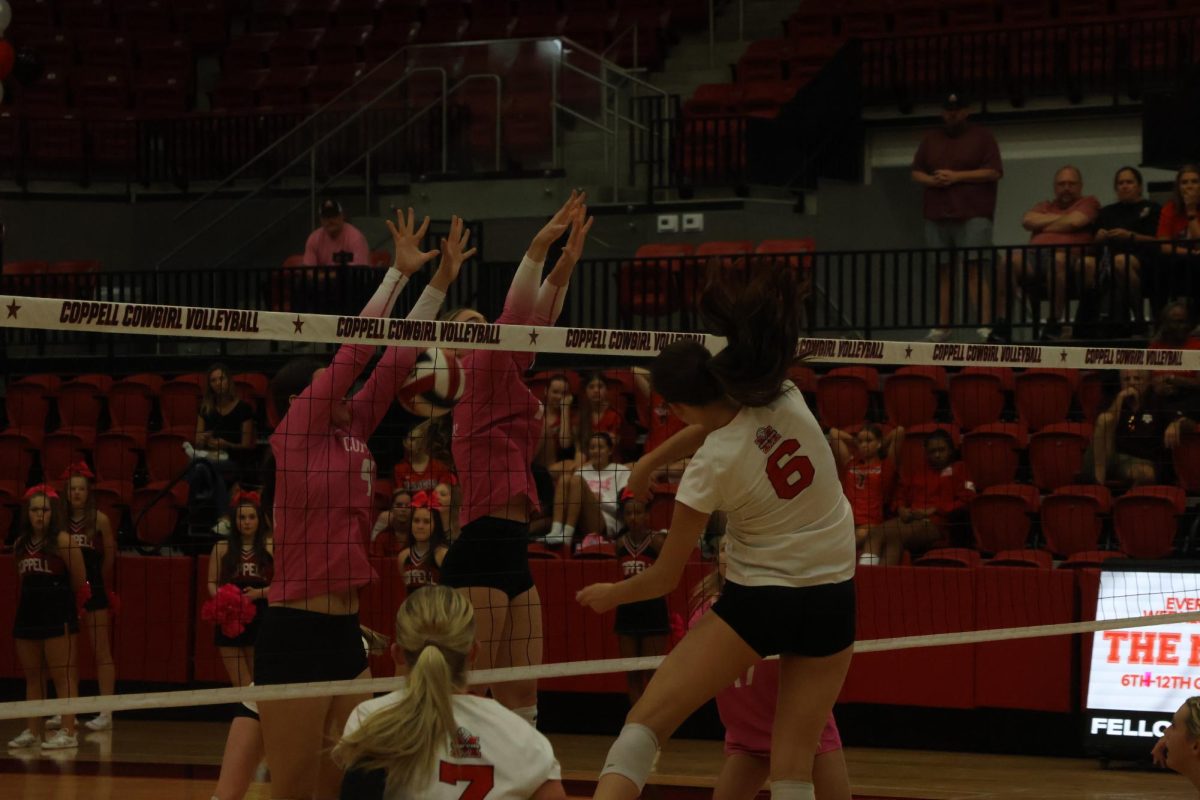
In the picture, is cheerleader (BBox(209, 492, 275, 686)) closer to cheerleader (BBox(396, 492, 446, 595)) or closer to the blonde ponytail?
cheerleader (BBox(396, 492, 446, 595))

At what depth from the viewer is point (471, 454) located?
5527 millimetres

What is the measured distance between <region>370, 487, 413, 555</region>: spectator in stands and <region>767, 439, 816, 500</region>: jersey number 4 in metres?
5.10

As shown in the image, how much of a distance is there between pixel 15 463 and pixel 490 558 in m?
6.84

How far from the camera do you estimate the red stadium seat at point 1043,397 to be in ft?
33.5

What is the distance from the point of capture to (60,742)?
9.01 meters

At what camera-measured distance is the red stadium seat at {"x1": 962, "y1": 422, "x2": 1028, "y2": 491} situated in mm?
9695

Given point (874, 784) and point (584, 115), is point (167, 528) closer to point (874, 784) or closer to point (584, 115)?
point (874, 784)

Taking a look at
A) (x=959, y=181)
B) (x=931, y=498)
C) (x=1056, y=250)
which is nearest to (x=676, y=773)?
(x=931, y=498)

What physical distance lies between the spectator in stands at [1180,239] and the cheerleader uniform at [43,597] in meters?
7.12

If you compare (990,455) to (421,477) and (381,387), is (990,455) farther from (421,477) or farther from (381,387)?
(381,387)

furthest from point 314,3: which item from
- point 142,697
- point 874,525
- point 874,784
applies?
point 142,697

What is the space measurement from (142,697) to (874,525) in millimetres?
Answer: 5035

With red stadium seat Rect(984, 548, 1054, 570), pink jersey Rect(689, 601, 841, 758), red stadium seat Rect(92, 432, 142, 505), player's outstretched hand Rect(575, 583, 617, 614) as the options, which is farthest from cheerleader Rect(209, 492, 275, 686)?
player's outstretched hand Rect(575, 583, 617, 614)

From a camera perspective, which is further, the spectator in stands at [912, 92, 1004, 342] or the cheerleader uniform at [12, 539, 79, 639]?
the spectator in stands at [912, 92, 1004, 342]
